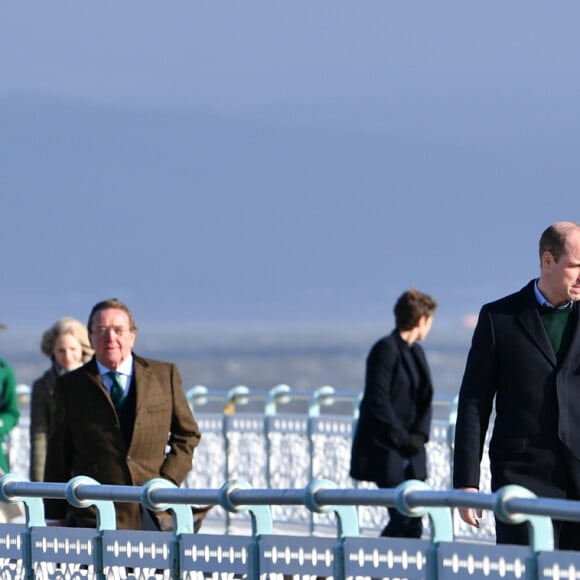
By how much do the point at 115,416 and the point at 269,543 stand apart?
2.72 meters

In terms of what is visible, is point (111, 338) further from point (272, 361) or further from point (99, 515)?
point (272, 361)

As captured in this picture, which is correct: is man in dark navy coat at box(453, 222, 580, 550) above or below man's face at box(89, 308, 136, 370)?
below

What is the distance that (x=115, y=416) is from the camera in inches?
349

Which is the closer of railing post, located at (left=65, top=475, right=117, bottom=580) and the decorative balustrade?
railing post, located at (left=65, top=475, right=117, bottom=580)

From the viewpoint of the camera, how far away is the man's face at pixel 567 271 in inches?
283

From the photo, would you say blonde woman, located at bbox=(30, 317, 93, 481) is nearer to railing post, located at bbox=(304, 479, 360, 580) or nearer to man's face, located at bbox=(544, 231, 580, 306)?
man's face, located at bbox=(544, 231, 580, 306)

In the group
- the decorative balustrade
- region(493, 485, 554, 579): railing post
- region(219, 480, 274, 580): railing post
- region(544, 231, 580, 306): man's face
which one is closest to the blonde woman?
the decorative balustrade

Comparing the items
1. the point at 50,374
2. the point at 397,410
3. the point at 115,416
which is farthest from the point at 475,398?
the point at 50,374

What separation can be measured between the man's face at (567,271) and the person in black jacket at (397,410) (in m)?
4.51

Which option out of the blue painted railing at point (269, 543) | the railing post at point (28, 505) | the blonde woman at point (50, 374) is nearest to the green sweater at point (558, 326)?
the blue painted railing at point (269, 543)

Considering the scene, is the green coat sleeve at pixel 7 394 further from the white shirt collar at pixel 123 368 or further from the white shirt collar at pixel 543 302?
the white shirt collar at pixel 543 302

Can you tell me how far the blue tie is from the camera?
895 centimetres

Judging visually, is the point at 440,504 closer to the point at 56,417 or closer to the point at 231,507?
the point at 231,507

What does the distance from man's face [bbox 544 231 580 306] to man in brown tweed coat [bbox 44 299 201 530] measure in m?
2.25
